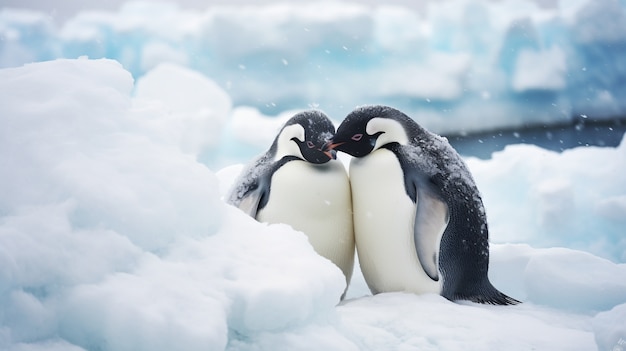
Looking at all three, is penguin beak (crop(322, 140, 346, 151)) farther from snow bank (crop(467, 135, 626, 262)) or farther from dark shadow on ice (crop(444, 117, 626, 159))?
dark shadow on ice (crop(444, 117, 626, 159))

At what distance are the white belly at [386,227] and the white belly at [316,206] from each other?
0.24 feet

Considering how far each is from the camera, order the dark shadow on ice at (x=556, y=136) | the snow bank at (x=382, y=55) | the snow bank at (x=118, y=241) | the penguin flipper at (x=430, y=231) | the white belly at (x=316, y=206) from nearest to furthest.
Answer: the snow bank at (x=118, y=241)
the penguin flipper at (x=430, y=231)
the white belly at (x=316, y=206)
the snow bank at (x=382, y=55)
the dark shadow on ice at (x=556, y=136)

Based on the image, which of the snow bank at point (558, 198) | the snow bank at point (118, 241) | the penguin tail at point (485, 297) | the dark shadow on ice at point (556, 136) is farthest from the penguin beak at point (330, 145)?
the dark shadow on ice at point (556, 136)

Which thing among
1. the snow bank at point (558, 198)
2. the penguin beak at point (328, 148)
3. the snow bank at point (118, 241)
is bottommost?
the snow bank at point (118, 241)

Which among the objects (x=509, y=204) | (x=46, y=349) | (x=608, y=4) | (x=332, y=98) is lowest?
(x=46, y=349)

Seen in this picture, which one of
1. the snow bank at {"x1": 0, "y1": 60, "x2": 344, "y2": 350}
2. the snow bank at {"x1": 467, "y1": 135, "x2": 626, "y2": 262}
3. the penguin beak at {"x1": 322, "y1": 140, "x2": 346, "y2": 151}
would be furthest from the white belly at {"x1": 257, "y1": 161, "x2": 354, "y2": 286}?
the snow bank at {"x1": 467, "y1": 135, "x2": 626, "y2": 262}

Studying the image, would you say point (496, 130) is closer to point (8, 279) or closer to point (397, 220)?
A: point (397, 220)

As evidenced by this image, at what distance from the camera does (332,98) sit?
11.7m

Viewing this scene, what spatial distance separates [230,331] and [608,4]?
29.7 feet

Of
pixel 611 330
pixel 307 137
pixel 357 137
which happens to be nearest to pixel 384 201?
pixel 357 137

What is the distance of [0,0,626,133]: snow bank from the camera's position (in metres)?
9.99

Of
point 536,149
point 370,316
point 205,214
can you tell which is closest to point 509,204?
point 536,149

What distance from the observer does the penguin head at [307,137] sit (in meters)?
2.67

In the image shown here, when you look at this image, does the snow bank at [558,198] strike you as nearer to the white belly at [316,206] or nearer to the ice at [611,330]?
the white belly at [316,206]
